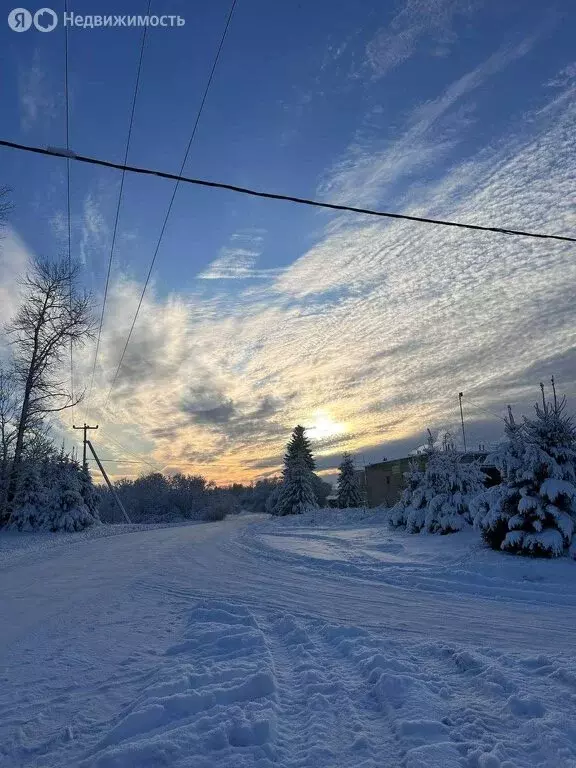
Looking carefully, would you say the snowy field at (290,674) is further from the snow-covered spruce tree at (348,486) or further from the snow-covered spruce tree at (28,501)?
the snow-covered spruce tree at (348,486)

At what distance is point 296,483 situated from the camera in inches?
2371

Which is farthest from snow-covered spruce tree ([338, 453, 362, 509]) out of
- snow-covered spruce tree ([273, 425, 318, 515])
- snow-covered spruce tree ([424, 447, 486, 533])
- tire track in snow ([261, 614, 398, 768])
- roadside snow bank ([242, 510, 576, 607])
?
tire track in snow ([261, 614, 398, 768])

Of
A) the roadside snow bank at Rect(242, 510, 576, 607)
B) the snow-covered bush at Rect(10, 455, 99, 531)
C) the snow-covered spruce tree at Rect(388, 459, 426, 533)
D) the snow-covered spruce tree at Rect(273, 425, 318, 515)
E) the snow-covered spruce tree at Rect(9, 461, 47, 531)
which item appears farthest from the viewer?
the snow-covered spruce tree at Rect(273, 425, 318, 515)

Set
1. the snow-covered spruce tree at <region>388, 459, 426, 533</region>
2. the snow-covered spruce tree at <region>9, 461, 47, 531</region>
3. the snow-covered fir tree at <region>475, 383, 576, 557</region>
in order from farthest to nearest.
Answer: the snow-covered spruce tree at <region>9, 461, 47, 531</region>, the snow-covered spruce tree at <region>388, 459, 426, 533</region>, the snow-covered fir tree at <region>475, 383, 576, 557</region>

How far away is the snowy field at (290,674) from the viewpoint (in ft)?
10.3

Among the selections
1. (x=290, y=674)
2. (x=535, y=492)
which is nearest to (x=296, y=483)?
(x=535, y=492)

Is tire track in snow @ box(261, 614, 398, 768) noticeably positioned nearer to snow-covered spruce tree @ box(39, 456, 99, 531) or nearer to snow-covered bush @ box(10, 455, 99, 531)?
snow-covered bush @ box(10, 455, 99, 531)

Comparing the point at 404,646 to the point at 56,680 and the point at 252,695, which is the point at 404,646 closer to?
the point at 252,695

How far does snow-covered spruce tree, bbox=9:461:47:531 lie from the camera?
31719 mm

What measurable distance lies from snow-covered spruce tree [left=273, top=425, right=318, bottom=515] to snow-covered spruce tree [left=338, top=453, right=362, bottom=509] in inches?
194

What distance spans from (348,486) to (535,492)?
5505 cm

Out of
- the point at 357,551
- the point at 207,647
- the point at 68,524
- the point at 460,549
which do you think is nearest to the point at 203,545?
the point at 357,551

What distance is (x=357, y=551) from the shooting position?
Answer: 48.9ft

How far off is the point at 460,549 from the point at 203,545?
9.44 m
